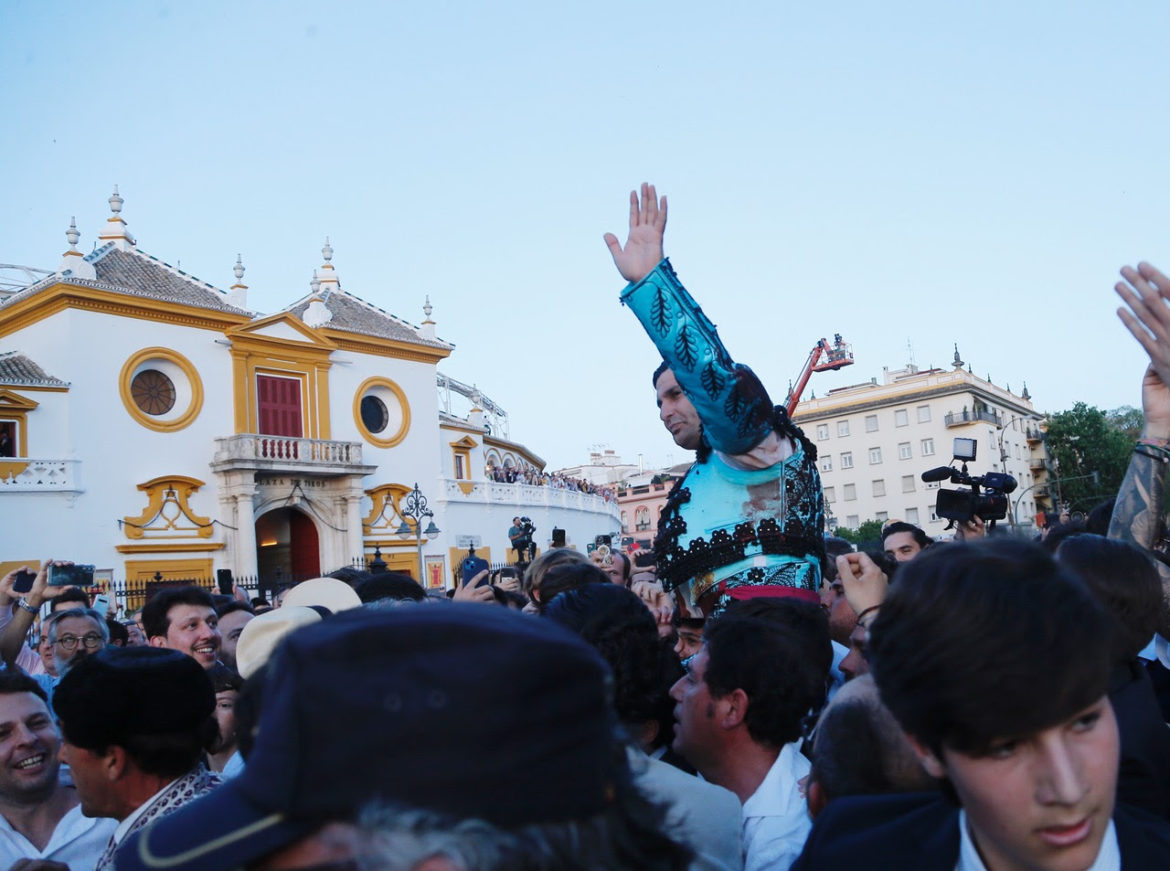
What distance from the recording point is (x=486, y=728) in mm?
919

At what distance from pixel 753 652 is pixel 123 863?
1964 mm

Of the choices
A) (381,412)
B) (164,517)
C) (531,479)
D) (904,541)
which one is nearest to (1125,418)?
(531,479)

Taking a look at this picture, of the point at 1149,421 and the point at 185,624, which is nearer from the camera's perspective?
the point at 1149,421

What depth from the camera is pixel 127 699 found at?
2674mm

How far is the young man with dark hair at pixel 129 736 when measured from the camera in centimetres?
263

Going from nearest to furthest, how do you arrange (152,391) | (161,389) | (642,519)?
(152,391) → (161,389) → (642,519)

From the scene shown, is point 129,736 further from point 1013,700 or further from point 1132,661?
point 1132,661

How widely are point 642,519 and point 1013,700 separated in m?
69.9

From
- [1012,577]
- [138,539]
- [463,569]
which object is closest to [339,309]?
[138,539]

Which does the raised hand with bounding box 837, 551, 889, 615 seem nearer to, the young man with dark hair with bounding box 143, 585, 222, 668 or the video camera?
the video camera

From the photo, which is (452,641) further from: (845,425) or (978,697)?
(845,425)

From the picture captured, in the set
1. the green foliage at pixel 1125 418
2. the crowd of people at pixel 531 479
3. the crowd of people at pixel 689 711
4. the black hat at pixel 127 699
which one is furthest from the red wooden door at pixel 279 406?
the green foliage at pixel 1125 418

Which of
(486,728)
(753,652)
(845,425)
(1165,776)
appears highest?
(845,425)

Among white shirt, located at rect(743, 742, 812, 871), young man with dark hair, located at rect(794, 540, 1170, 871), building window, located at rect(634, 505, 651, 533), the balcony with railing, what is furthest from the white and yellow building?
building window, located at rect(634, 505, 651, 533)
